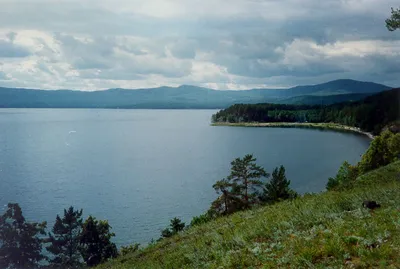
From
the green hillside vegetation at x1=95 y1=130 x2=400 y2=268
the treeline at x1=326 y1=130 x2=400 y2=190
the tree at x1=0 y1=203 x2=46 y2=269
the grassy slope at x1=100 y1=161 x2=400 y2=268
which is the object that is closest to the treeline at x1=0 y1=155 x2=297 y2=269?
the tree at x1=0 y1=203 x2=46 y2=269

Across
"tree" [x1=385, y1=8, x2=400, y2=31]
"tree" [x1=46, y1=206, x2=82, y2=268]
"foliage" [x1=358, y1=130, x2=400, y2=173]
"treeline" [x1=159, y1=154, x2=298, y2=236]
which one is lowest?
"tree" [x1=46, y1=206, x2=82, y2=268]

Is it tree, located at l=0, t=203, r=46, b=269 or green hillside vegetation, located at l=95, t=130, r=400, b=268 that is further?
tree, located at l=0, t=203, r=46, b=269

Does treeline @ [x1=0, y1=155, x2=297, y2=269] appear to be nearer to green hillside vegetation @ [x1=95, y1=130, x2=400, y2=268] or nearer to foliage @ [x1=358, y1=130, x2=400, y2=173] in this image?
foliage @ [x1=358, y1=130, x2=400, y2=173]

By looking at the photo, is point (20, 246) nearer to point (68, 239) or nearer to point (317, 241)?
point (68, 239)

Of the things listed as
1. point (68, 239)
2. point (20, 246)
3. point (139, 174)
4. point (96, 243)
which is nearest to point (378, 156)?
point (96, 243)

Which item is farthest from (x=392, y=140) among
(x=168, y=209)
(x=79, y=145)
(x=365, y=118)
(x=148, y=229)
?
(x=365, y=118)

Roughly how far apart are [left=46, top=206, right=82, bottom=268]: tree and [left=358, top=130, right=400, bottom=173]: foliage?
149 feet

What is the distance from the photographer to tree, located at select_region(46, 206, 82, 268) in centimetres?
4900

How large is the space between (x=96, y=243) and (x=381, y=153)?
51.5 meters

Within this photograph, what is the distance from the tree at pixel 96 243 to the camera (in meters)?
48.9

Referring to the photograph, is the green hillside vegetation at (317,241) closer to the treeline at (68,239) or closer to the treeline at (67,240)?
the treeline at (68,239)

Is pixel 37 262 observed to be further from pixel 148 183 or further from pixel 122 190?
pixel 148 183

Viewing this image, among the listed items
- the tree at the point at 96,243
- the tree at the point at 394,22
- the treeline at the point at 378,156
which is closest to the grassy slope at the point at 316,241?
the tree at the point at 394,22

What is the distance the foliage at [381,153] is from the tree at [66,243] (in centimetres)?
4539
